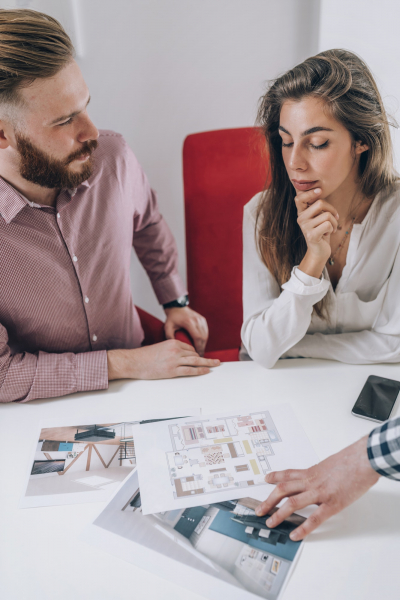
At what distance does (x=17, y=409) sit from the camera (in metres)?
1.00

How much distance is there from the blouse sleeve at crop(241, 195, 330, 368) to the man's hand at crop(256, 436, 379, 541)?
1.25 feet

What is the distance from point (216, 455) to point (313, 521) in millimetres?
212

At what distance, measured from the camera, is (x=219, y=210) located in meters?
1.49

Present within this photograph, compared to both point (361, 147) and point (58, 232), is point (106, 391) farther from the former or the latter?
point (361, 147)

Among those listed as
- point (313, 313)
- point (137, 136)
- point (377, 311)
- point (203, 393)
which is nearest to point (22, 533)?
point (203, 393)

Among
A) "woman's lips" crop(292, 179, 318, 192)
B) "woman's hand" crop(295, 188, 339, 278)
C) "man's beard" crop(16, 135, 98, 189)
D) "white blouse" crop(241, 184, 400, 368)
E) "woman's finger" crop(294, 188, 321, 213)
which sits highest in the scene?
"man's beard" crop(16, 135, 98, 189)

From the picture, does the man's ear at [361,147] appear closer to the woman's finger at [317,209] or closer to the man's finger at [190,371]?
the woman's finger at [317,209]

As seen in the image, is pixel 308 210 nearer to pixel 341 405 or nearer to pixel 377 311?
pixel 377 311

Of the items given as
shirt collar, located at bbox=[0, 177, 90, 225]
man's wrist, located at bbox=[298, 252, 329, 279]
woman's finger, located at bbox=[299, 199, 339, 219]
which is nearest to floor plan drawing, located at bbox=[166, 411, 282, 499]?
man's wrist, located at bbox=[298, 252, 329, 279]

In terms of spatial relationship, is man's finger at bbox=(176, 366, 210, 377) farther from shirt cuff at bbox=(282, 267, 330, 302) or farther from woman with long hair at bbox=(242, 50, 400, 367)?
shirt cuff at bbox=(282, 267, 330, 302)

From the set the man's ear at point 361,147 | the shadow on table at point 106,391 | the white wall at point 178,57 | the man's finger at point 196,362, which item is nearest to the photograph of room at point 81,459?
the shadow on table at point 106,391

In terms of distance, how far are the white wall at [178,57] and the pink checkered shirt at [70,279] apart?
0.57 metres

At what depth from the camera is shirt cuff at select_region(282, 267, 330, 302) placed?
1.04m

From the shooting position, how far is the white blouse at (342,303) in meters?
1.07
